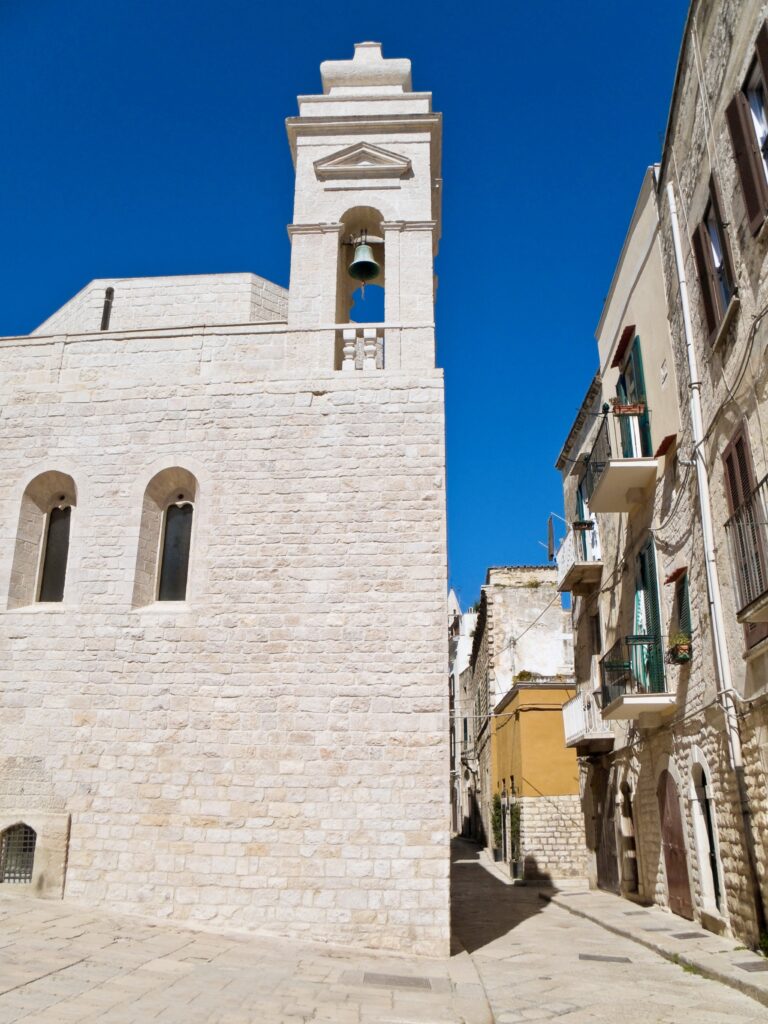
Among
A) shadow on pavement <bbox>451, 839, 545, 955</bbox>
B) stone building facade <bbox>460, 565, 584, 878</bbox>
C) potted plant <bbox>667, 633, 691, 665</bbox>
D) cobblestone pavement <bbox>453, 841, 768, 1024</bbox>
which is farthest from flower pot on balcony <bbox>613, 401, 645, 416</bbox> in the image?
stone building facade <bbox>460, 565, 584, 878</bbox>

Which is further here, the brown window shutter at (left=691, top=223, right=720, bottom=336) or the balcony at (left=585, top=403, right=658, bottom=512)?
the balcony at (left=585, top=403, right=658, bottom=512)

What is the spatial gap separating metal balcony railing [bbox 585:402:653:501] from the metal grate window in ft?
26.8

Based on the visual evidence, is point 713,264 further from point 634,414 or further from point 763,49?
point 634,414

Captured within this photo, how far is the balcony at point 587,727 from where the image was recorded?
13.7 metres

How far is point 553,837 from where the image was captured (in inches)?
741

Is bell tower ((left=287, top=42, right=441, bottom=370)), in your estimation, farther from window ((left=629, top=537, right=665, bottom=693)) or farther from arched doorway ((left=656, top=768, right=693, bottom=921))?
arched doorway ((left=656, top=768, right=693, bottom=921))

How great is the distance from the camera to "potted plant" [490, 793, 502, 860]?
22625mm

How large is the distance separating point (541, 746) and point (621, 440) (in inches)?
370

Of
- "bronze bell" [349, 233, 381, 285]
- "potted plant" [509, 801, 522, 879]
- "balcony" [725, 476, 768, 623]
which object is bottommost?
"potted plant" [509, 801, 522, 879]

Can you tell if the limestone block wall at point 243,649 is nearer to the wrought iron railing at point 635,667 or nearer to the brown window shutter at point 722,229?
the brown window shutter at point 722,229

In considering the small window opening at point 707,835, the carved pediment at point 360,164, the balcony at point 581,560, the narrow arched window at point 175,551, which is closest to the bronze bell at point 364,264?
the carved pediment at point 360,164

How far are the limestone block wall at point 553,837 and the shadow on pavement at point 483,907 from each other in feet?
3.40

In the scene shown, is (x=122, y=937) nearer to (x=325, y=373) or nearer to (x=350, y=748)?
(x=350, y=748)

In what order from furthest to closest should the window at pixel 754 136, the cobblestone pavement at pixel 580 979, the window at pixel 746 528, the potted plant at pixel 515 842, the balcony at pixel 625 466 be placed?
the potted plant at pixel 515 842 < the balcony at pixel 625 466 < the window at pixel 754 136 < the window at pixel 746 528 < the cobblestone pavement at pixel 580 979
